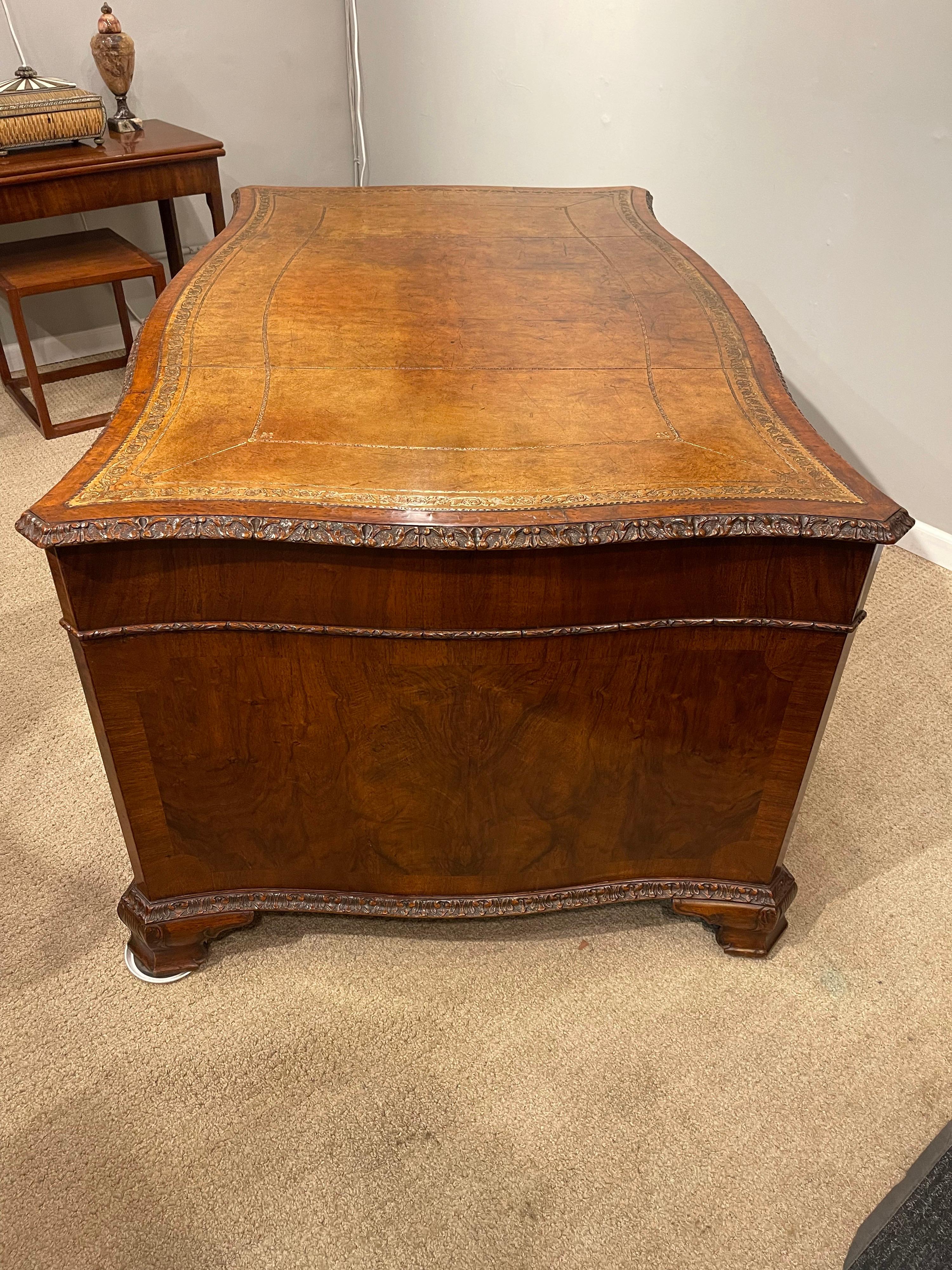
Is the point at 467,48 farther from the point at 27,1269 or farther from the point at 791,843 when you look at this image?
the point at 27,1269

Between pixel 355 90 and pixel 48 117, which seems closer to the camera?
pixel 48 117

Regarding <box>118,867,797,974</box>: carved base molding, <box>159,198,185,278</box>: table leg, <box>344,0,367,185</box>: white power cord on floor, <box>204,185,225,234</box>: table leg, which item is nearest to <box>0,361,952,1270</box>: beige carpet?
<box>118,867,797,974</box>: carved base molding

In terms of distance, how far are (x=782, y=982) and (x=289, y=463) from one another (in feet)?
3.16

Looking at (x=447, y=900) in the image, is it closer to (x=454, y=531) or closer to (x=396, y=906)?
(x=396, y=906)

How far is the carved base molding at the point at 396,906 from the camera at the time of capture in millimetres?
1274

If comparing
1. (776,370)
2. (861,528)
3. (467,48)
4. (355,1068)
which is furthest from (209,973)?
(467,48)

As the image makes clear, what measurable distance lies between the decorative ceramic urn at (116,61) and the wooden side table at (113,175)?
35mm

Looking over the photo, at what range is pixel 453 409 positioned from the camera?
118 centimetres

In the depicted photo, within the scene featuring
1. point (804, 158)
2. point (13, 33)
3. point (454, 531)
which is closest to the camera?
point (454, 531)

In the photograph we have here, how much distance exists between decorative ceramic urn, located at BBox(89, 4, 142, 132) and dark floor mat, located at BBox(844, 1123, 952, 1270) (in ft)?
9.92

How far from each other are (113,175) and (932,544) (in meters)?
2.25

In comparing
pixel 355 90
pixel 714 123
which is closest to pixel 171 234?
Result: pixel 355 90

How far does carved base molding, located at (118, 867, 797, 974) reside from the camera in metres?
1.27

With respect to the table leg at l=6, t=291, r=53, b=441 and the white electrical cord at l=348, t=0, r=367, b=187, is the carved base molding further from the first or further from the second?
the white electrical cord at l=348, t=0, r=367, b=187
